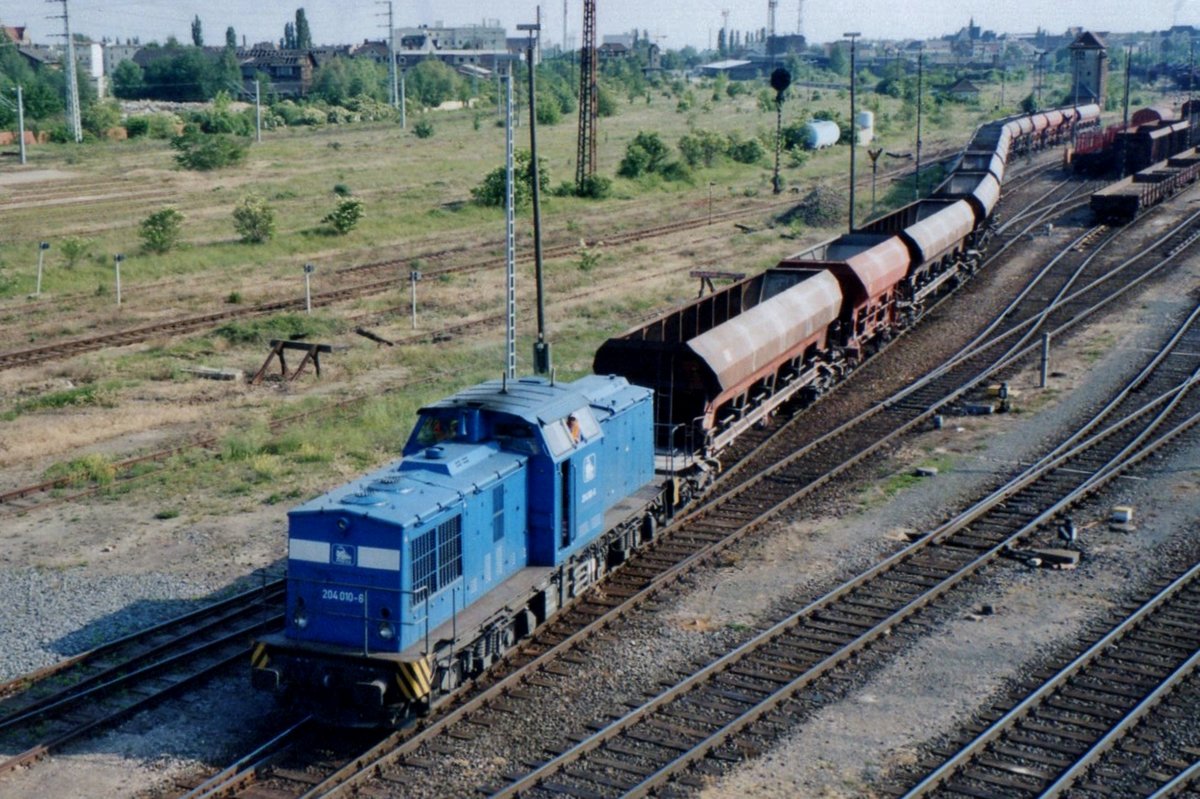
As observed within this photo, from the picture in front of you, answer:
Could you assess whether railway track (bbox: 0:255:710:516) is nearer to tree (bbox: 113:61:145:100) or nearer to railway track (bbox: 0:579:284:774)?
railway track (bbox: 0:579:284:774)

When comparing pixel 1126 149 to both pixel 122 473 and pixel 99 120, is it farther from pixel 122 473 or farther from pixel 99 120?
pixel 99 120

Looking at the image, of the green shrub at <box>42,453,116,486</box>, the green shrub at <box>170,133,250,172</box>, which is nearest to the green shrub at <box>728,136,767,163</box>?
the green shrub at <box>170,133,250,172</box>

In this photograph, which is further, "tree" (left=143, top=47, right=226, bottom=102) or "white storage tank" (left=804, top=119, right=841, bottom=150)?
"tree" (left=143, top=47, right=226, bottom=102)

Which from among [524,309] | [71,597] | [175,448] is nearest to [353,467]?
[175,448]

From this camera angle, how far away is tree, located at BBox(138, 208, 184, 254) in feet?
172

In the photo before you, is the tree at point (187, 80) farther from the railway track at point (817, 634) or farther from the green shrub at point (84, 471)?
the railway track at point (817, 634)

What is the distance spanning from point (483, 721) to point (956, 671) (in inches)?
241

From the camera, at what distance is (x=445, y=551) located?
15523mm

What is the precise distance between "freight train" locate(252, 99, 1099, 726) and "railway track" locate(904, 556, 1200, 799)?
18.6ft

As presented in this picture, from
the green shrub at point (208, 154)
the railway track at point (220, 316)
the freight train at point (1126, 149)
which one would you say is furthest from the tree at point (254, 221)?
the freight train at point (1126, 149)

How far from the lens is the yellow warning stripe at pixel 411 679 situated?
47.2ft

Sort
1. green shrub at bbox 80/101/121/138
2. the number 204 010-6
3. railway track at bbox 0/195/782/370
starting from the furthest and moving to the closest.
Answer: green shrub at bbox 80/101/121/138 → railway track at bbox 0/195/782/370 → the number 204 010-6

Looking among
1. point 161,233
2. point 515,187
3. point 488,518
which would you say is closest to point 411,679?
point 488,518

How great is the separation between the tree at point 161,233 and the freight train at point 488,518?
32264 millimetres
